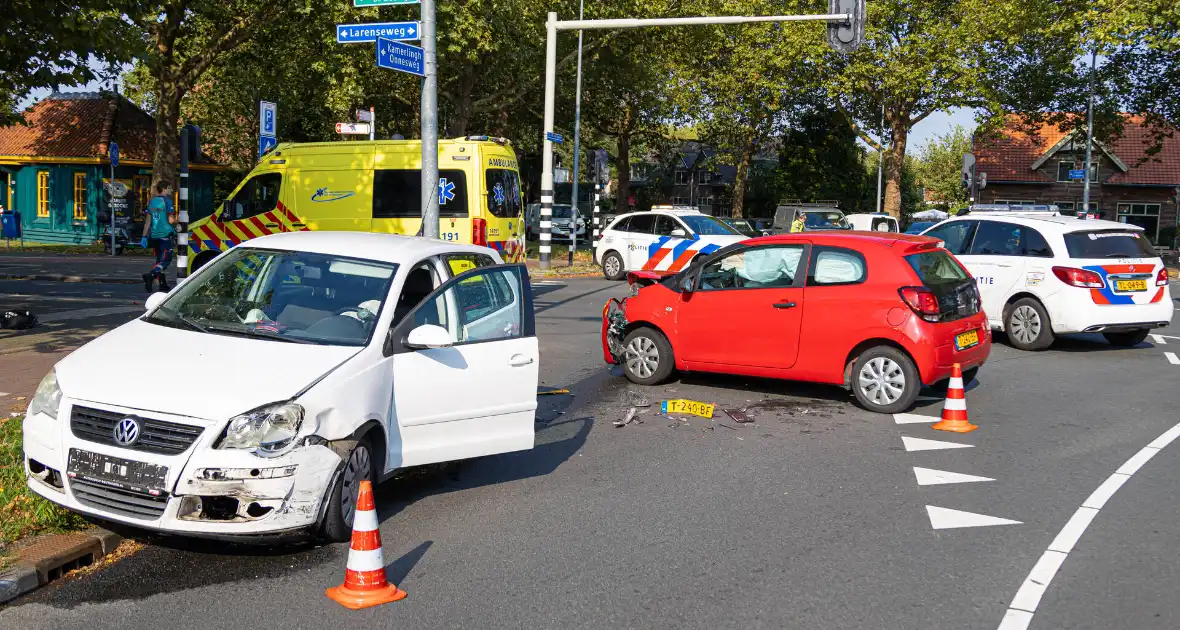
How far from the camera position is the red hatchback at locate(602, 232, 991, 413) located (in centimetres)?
904

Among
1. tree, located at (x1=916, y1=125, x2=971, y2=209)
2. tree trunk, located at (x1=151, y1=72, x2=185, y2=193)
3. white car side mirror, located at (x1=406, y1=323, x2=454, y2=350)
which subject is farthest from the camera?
tree, located at (x1=916, y1=125, x2=971, y2=209)

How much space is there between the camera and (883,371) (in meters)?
9.16

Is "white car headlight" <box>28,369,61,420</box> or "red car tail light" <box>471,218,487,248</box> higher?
"red car tail light" <box>471,218,487,248</box>

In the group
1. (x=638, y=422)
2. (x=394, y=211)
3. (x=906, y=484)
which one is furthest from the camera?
(x=394, y=211)

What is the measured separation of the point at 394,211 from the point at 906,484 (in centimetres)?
1234

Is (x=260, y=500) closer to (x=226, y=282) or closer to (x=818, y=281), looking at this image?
(x=226, y=282)

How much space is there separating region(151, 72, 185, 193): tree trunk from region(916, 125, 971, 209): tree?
6069 cm

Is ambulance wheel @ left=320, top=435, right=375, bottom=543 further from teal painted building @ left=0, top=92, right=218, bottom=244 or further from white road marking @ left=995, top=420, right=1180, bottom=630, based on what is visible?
teal painted building @ left=0, top=92, right=218, bottom=244

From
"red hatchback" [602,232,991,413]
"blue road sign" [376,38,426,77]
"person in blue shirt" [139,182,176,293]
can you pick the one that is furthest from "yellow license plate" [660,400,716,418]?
"person in blue shirt" [139,182,176,293]

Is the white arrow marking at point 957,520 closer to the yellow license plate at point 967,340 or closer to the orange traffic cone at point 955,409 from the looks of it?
the orange traffic cone at point 955,409

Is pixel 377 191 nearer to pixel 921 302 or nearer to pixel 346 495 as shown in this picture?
pixel 921 302

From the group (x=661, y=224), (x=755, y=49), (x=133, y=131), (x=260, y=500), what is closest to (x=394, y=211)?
(x=661, y=224)

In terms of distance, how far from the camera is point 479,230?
17453 millimetres

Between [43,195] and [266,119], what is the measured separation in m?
26.1
